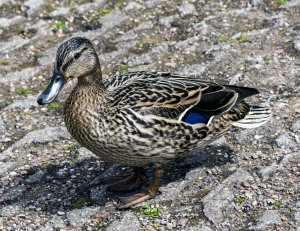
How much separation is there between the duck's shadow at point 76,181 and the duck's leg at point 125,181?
58 mm

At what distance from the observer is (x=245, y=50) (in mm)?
7605

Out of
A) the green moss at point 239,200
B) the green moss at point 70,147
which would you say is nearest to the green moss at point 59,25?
the green moss at point 70,147

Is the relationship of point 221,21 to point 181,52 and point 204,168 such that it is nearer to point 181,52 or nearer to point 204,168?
point 181,52

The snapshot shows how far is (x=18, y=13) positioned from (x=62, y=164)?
279 centimetres

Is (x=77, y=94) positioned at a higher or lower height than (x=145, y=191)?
higher

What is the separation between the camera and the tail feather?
5953 millimetres

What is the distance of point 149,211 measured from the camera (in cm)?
557

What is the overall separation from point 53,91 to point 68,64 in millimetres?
240

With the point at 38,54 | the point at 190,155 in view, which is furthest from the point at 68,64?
the point at 38,54

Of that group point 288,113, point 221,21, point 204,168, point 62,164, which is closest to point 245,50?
point 221,21

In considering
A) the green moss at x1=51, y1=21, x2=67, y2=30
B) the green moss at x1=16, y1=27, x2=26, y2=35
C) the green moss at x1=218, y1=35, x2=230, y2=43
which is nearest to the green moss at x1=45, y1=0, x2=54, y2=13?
the green moss at x1=51, y1=21, x2=67, y2=30

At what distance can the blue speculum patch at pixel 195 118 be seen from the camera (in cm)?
552

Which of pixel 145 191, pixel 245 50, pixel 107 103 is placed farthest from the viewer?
pixel 245 50

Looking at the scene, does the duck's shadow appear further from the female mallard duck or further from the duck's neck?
the duck's neck
